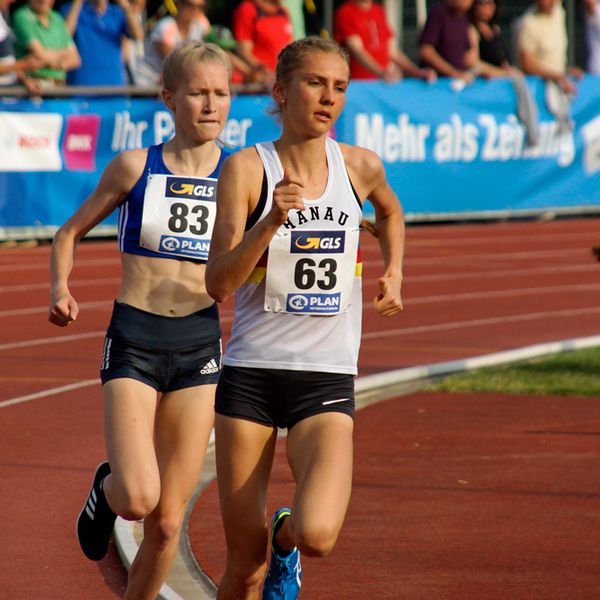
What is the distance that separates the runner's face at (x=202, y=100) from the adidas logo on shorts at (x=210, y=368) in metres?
0.83

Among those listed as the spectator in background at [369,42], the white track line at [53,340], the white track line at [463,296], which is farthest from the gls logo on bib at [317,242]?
the spectator in background at [369,42]

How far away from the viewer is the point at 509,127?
72.8 ft

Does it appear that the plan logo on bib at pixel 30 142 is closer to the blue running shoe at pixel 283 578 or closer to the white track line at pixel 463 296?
the white track line at pixel 463 296

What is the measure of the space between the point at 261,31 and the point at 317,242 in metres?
14.8

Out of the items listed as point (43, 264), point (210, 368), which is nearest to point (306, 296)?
point (210, 368)

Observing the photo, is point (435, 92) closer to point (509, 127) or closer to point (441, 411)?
point (509, 127)

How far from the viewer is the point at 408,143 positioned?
20984mm

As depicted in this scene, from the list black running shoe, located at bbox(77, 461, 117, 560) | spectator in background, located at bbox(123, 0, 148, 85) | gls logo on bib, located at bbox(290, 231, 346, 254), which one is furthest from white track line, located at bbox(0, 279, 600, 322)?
gls logo on bib, located at bbox(290, 231, 346, 254)

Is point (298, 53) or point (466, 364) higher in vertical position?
point (298, 53)

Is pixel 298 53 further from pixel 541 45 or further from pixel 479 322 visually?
pixel 541 45

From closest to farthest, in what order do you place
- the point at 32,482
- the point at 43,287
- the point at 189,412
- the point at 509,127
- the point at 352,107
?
the point at 189,412 < the point at 32,482 < the point at 43,287 < the point at 352,107 < the point at 509,127

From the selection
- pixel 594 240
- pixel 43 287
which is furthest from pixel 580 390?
pixel 594 240

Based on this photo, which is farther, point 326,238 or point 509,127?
point 509,127

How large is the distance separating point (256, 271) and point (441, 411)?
4.85 meters
